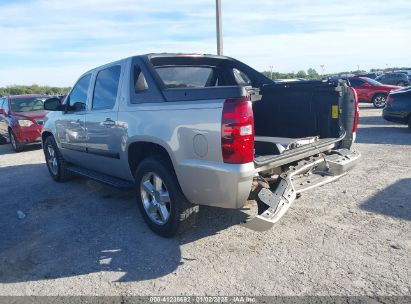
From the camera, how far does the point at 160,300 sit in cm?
288

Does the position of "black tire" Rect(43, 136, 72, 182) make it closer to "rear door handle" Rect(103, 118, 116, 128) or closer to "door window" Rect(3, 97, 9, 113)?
"rear door handle" Rect(103, 118, 116, 128)

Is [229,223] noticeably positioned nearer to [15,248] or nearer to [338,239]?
[338,239]

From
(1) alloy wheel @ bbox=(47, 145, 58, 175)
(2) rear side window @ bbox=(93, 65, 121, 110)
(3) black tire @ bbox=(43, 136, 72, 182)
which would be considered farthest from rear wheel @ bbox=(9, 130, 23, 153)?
(2) rear side window @ bbox=(93, 65, 121, 110)

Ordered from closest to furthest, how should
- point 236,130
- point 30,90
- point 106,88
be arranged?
point 236,130 < point 106,88 < point 30,90

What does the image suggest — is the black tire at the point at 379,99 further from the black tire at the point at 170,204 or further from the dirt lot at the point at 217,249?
the black tire at the point at 170,204

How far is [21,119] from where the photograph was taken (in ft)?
33.2

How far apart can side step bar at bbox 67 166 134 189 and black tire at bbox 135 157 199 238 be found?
51 cm

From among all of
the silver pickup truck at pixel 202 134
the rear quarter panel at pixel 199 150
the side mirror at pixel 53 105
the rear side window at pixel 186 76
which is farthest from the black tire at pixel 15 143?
the rear quarter panel at pixel 199 150

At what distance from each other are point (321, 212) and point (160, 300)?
2.40 meters

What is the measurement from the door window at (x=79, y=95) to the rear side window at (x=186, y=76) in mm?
1511

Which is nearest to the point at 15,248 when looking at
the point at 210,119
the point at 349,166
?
the point at 210,119

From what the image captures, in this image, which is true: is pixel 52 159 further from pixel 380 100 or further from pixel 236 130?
pixel 380 100

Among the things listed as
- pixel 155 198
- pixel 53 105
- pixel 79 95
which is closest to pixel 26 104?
pixel 53 105

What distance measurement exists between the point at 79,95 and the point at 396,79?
24448mm
